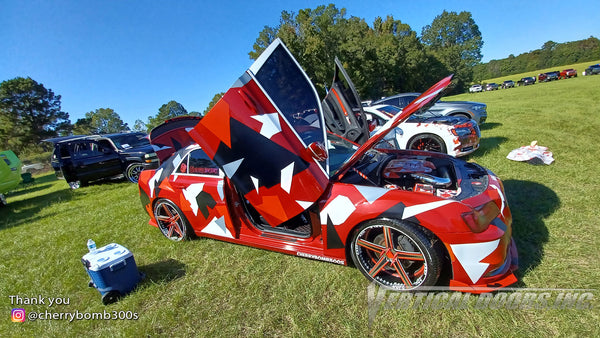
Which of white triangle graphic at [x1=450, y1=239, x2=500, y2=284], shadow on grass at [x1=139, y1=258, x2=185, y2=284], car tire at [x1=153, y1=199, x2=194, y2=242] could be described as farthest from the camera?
car tire at [x1=153, y1=199, x2=194, y2=242]

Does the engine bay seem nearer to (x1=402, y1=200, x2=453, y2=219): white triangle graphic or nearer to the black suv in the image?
(x1=402, y1=200, x2=453, y2=219): white triangle graphic

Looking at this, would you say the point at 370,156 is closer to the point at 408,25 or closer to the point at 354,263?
the point at 354,263

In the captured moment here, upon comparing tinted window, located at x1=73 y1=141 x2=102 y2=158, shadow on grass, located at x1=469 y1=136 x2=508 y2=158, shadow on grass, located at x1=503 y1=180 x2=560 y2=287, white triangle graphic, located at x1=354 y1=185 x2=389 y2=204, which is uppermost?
tinted window, located at x1=73 y1=141 x2=102 y2=158

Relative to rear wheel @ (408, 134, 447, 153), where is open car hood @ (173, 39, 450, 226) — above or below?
above

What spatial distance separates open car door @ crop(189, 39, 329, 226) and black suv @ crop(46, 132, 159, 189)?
22.6 feet

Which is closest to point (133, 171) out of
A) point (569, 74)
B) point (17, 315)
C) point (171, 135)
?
point (171, 135)

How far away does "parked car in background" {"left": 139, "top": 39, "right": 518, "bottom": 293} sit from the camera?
198cm

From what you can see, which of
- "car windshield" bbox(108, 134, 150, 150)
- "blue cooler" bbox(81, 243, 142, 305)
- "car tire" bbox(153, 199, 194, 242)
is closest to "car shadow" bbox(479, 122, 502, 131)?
"car tire" bbox(153, 199, 194, 242)

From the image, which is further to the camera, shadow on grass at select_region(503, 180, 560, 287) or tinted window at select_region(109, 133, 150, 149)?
tinted window at select_region(109, 133, 150, 149)

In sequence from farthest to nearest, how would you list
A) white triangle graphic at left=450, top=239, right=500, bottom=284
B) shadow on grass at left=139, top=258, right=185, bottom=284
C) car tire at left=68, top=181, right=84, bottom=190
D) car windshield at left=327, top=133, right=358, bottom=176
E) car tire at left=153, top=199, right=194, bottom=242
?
car tire at left=68, top=181, right=84, bottom=190 → car tire at left=153, top=199, right=194, bottom=242 → shadow on grass at left=139, top=258, right=185, bottom=284 → car windshield at left=327, top=133, right=358, bottom=176 → white triangle graphic at left=450, top=239, right=500, bottom=284

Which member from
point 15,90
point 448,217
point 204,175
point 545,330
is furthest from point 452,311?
point 15,90

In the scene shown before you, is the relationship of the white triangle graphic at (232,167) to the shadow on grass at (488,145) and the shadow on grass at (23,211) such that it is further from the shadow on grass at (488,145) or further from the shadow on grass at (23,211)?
the shadow on grass at (23,211)

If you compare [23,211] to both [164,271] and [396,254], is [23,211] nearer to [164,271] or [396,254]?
[164,271]

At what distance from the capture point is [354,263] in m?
2.41
